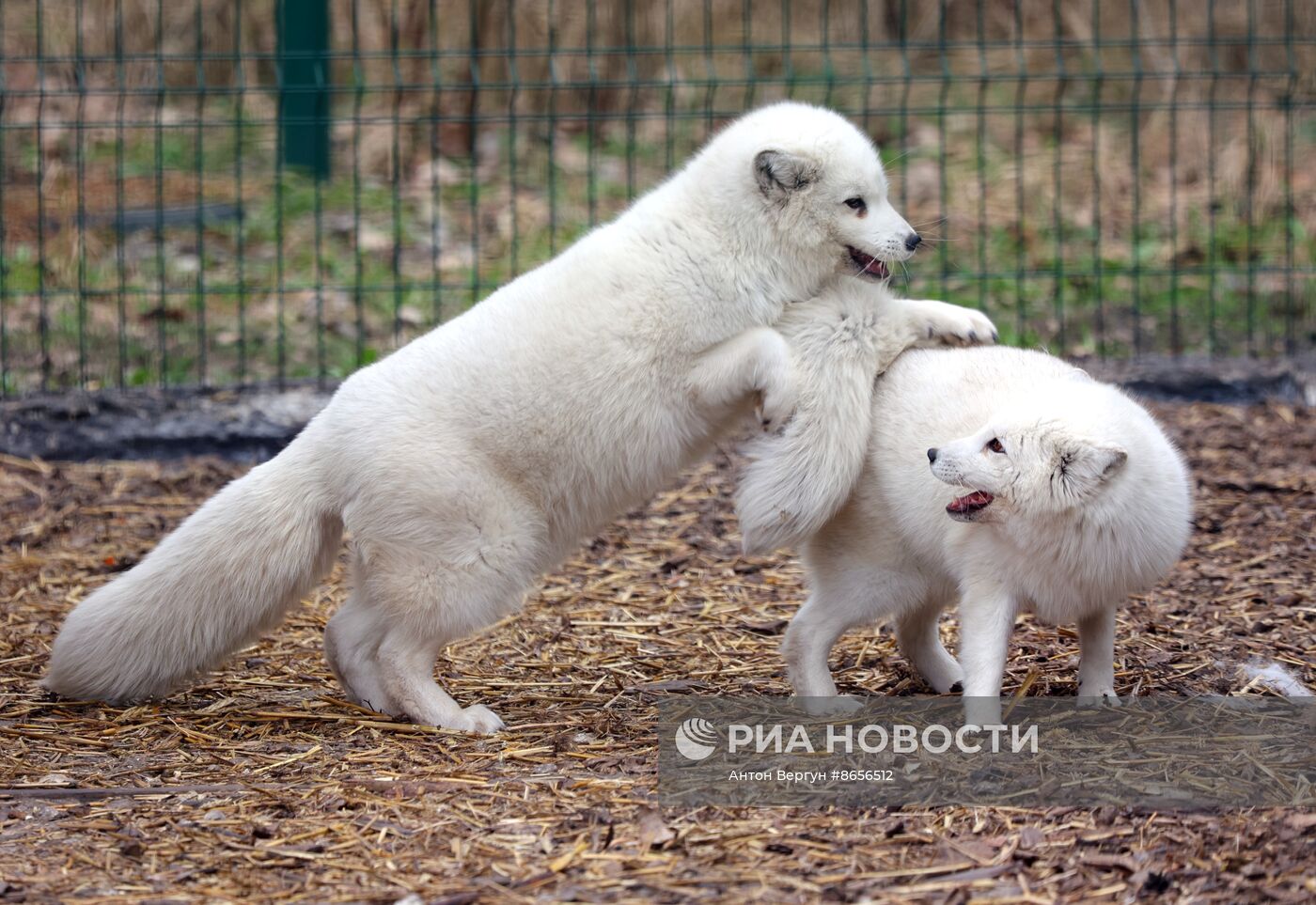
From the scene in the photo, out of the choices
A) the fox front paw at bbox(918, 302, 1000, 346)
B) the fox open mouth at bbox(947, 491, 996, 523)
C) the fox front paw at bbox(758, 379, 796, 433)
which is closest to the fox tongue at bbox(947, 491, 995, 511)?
the fox open mouth at bbox(947, 491, 996, 523)

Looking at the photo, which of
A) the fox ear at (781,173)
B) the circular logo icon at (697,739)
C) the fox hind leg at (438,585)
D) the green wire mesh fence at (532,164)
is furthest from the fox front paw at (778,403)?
the green wire mesh fence at (532,164)

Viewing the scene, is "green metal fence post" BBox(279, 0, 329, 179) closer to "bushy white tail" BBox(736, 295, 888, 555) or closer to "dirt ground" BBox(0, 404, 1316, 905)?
"dirt ground" BBox(0, 404, 1316, 905)

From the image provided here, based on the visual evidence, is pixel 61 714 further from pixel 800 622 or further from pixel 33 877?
pixel 800 622

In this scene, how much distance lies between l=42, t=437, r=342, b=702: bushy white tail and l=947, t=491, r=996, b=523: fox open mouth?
1.91 meters

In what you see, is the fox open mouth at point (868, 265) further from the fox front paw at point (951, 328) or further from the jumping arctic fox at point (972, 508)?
the jumping arctic fox at point (972, 508)

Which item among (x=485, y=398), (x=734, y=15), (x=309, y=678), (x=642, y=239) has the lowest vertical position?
(x=309, y=678)

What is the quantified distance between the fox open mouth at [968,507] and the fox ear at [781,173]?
124 centimetres

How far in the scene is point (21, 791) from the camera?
401 cm

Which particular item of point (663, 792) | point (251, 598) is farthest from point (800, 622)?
point (251, 598)

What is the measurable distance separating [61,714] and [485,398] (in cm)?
166

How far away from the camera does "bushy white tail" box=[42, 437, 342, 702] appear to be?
4.66m

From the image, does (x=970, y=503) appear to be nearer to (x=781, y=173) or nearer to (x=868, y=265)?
(x=868, y=265)

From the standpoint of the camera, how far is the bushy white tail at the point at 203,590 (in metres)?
4.66

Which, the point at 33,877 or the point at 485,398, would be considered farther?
the point at 485,398
